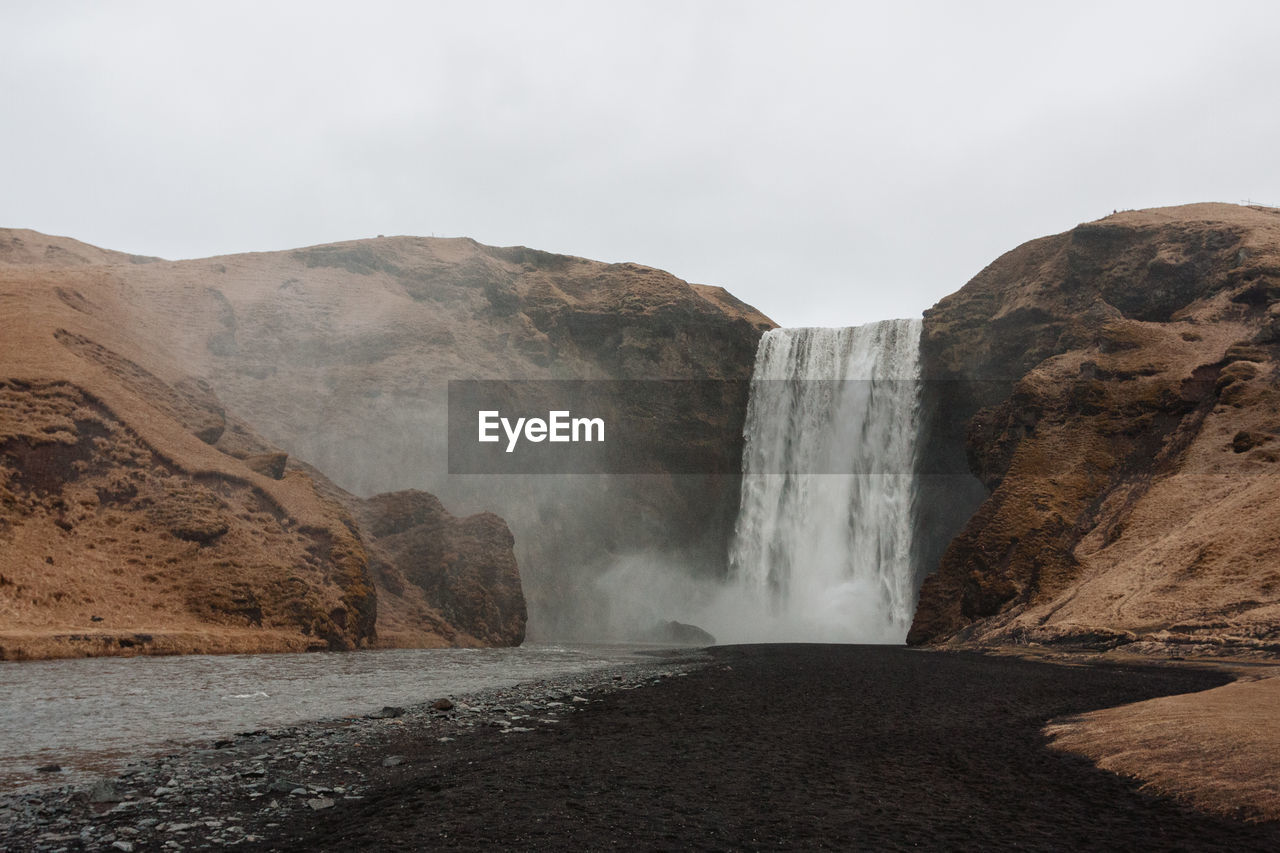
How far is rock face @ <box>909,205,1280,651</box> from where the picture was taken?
29359 millimetres

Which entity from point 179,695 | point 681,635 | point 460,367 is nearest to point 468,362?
point 460,367

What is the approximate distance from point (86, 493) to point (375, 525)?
57.8 ft

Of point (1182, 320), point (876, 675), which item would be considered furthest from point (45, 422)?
point (1182, 320)

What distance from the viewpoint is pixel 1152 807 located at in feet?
29.3

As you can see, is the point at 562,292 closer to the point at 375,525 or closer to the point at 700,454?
the point at 700,454

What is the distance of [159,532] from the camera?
3334 cm

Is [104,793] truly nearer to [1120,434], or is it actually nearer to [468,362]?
[1120,434]

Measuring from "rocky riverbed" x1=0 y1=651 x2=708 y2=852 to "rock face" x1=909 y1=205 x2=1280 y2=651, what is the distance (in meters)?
23.1

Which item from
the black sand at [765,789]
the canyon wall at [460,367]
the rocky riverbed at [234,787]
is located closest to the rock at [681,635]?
the canyon wall at [460,367]

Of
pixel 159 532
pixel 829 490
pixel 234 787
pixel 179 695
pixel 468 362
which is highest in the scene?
pixel 468 362

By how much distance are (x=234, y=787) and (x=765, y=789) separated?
18.7ft

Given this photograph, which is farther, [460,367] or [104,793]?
[460,367]

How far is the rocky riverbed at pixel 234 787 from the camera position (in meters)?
7.27

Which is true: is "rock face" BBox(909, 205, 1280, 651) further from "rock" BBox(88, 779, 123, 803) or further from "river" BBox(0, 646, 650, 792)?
"rock" BBox(88, 779, 123, 803)
